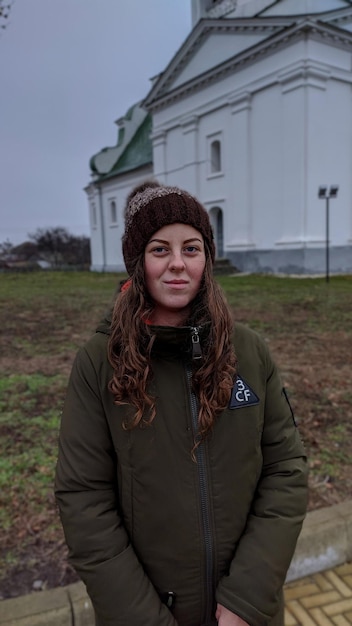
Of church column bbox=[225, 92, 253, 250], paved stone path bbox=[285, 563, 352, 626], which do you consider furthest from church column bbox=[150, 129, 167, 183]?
paved stone path bbox=[285, 563, 352, 626]

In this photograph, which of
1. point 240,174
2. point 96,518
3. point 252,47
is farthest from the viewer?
point 240,174

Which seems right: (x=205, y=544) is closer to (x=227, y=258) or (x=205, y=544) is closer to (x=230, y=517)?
(x=230, y=517)

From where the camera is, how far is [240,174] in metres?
22.4

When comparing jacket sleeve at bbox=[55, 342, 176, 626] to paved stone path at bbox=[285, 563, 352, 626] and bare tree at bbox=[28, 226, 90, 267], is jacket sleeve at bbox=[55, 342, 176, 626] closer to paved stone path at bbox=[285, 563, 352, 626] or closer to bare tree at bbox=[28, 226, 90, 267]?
paved stone path at bbox=[285, 563, 352, 626]

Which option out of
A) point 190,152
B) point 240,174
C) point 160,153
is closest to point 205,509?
point 240,174

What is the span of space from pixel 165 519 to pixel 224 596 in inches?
11.1

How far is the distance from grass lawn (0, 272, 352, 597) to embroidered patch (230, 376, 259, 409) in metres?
1.50

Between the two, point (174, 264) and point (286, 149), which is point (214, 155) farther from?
point (174, 264)

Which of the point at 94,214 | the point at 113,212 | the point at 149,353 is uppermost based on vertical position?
the point at 94,214

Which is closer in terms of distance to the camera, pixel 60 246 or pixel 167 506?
pixel 167 506

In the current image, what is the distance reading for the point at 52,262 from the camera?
53.0 m

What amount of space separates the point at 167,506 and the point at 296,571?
1.38 m

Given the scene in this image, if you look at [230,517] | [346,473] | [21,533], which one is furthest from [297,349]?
[230,517]

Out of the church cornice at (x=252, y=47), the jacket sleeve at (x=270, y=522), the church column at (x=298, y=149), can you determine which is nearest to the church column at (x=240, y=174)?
the church cornice at (x=252, y=47)
